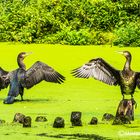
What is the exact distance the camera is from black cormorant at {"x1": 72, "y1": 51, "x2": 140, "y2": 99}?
7.31m

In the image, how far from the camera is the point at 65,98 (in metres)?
9.09

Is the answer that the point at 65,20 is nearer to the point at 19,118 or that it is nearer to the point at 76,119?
the point at 19,118

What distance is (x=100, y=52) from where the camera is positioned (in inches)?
512

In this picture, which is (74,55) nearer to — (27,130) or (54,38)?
(54,38)

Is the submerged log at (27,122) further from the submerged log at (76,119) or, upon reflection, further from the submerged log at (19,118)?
the submerged log at (76,119)

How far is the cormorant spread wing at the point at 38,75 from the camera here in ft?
29.8

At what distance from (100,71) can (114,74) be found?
288 mm

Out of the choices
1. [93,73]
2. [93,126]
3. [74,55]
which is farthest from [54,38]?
[93,126]

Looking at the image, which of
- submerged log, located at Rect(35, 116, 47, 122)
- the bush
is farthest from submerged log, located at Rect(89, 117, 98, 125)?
the bush

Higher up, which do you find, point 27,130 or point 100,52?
point 100,52

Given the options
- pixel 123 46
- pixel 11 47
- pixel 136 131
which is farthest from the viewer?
pixel 123 46

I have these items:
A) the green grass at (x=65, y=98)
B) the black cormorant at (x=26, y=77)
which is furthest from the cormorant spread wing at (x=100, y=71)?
the black cormorant at (x=26, y=77)

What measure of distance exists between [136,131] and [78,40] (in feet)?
28.3

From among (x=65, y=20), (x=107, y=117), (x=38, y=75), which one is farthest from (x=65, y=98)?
(x=65, y=20)
